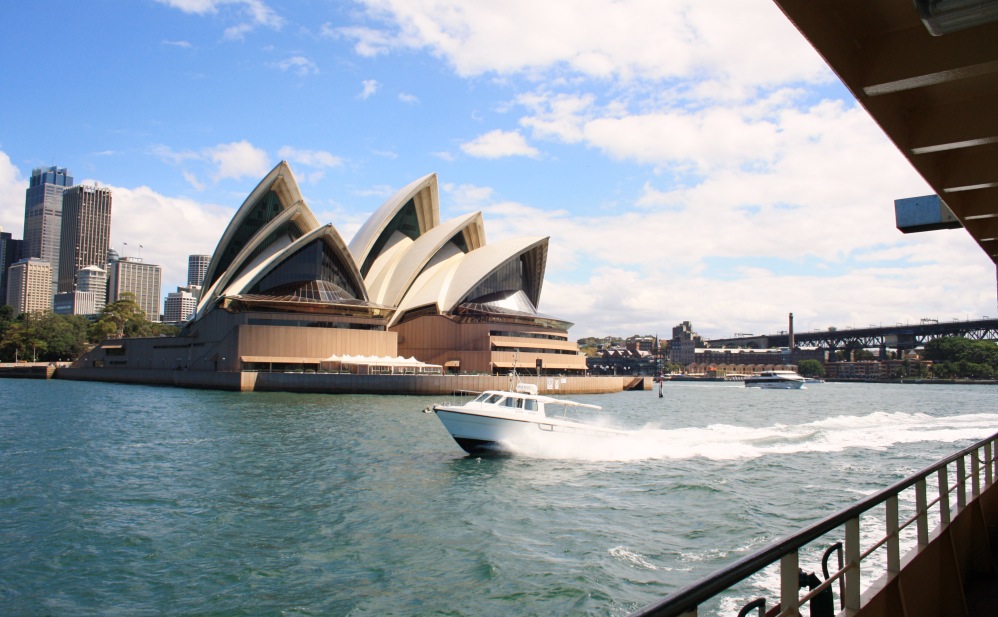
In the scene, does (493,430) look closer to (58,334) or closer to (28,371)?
(28,371)

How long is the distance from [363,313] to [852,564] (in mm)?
63890

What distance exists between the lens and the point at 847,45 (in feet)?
13.2

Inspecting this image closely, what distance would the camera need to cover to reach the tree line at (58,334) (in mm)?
100062

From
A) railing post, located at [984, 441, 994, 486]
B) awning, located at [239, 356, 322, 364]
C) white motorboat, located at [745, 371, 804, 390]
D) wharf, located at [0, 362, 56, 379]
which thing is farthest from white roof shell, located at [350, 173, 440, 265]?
railing post, located at [984, 441, 994, 486]

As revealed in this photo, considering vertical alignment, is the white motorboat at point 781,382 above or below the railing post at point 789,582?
below

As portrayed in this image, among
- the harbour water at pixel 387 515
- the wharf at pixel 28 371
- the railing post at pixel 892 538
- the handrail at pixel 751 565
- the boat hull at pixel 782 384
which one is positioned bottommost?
the boat hull at pixel 782 384

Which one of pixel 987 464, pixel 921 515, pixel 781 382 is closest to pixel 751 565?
pixel 921 515

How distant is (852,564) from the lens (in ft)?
11.4

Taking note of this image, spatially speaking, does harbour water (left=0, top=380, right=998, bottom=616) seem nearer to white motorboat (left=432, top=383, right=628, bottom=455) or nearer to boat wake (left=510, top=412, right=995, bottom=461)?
boat wake (left=510, top=412, right=995, bottom=461)

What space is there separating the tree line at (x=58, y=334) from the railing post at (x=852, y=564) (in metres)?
Result: 112

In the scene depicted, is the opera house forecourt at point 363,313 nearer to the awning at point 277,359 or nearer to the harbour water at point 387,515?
the awning at point 277,359

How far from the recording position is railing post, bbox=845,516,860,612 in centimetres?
345

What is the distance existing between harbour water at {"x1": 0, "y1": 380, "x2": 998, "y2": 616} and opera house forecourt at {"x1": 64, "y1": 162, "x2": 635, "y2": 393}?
114 feet

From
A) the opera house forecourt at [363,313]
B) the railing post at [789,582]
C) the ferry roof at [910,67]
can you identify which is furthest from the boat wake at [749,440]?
the opera house forecourt at [363,313]
